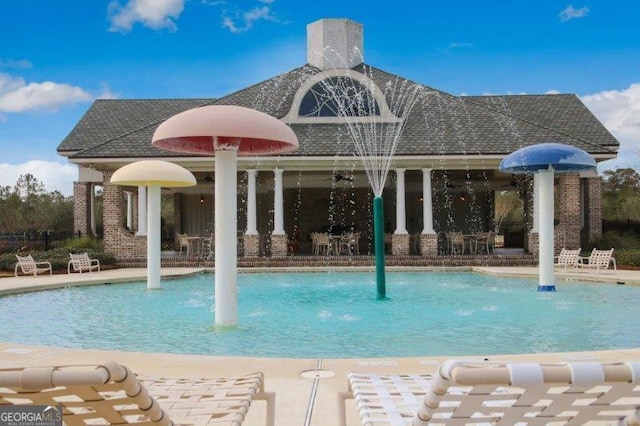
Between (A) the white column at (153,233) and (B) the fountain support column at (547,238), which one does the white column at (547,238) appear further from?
(A) the white column at (153,233)

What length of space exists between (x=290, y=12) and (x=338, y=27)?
2279 mm

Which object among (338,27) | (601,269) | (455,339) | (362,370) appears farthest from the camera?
(338,27)

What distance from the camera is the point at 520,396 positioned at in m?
2.24

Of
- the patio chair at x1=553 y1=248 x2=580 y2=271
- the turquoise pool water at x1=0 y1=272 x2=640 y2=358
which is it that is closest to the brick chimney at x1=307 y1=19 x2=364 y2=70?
the patio chair at x1=553 y1=248 x2=580 y2=271

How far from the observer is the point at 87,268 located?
17.2 metres

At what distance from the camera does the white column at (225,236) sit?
802 centimetres

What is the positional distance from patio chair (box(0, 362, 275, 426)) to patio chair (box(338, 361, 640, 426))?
71 cm

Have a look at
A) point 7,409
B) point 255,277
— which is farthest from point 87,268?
point 7,409

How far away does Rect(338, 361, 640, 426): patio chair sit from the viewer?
204 cm

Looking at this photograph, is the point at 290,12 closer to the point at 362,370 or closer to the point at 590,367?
the point at 362,370

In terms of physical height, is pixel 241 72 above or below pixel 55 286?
above

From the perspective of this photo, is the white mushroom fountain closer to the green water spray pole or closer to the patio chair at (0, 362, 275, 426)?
the green water spray pole

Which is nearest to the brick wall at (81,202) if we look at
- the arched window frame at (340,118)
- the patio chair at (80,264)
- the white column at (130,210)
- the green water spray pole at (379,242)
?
the white column at (130,210)

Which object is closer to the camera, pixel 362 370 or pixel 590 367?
pixel 590 367
